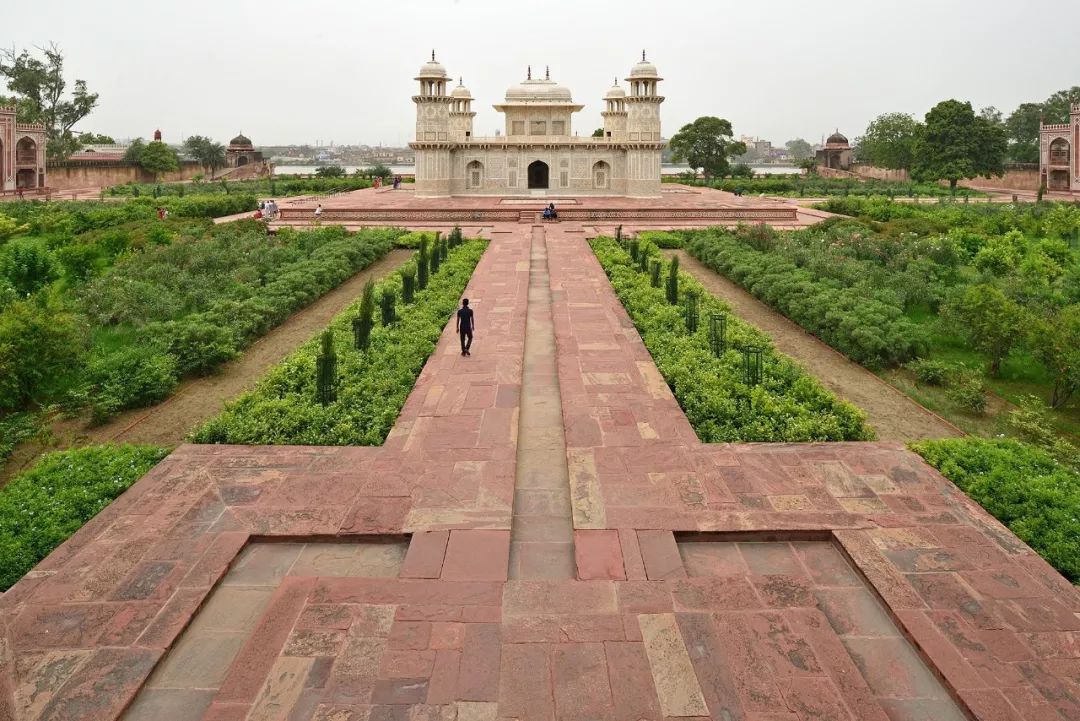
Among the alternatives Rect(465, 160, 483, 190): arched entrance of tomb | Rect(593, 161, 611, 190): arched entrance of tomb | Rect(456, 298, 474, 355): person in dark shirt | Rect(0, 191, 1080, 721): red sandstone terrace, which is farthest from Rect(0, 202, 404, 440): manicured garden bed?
Rect(593, 161, 611, 190): arched entrance of tomb

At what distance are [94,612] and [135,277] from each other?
10.4 m

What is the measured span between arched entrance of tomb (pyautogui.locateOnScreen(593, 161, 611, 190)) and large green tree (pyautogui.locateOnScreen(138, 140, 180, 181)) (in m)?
32.5

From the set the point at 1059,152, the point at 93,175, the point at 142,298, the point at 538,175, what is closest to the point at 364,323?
the point at 142,298

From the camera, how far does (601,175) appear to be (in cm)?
3200

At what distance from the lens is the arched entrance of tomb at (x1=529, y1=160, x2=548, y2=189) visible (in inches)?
1266

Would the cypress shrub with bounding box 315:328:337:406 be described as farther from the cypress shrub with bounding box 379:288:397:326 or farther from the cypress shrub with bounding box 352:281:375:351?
the cypress shrub with bounding box 379:288:397:326

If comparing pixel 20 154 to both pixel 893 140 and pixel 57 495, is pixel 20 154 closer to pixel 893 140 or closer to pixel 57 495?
pixel 57 495

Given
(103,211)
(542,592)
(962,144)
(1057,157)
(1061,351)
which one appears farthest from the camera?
(1057,157)

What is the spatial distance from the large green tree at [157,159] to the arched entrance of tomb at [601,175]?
32533 mm

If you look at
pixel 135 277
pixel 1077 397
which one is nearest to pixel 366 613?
pixel 1077 397

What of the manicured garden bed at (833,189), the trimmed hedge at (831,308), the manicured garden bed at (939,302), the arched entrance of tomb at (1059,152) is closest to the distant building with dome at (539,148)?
the manicured garden bed at (833,189)

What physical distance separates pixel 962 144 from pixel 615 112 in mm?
18299

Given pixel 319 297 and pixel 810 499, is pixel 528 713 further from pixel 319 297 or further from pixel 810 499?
pixel 319 297

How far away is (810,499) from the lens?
509 centimetres
